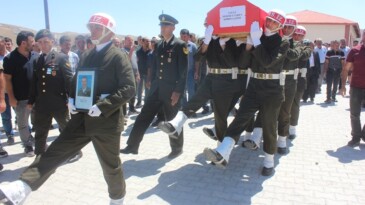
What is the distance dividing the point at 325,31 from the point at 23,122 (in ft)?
102

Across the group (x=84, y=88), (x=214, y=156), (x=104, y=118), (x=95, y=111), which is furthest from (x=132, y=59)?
(x=95, y=111)

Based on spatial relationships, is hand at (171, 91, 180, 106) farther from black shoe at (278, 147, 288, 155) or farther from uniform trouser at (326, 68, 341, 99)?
uniform trouser at (326, 68, 341, 99)

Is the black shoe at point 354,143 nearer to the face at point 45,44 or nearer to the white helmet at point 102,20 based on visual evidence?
the white helmet at point 102,20

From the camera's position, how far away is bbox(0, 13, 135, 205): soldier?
3.11 m

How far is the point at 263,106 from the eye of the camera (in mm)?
4453

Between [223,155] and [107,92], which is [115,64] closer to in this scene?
[107,92]

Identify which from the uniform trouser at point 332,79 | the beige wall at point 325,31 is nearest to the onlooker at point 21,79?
the uniform trouser at point 332,79

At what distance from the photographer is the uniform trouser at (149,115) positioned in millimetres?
5227

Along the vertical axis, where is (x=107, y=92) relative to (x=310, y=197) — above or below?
above

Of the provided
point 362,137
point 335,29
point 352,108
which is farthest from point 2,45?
point 335,29

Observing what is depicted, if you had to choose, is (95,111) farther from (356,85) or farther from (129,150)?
(356,85)

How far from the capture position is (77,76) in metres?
3.32

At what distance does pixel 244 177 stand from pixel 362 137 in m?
3.12

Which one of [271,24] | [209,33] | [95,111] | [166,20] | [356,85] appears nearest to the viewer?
[95,111]
